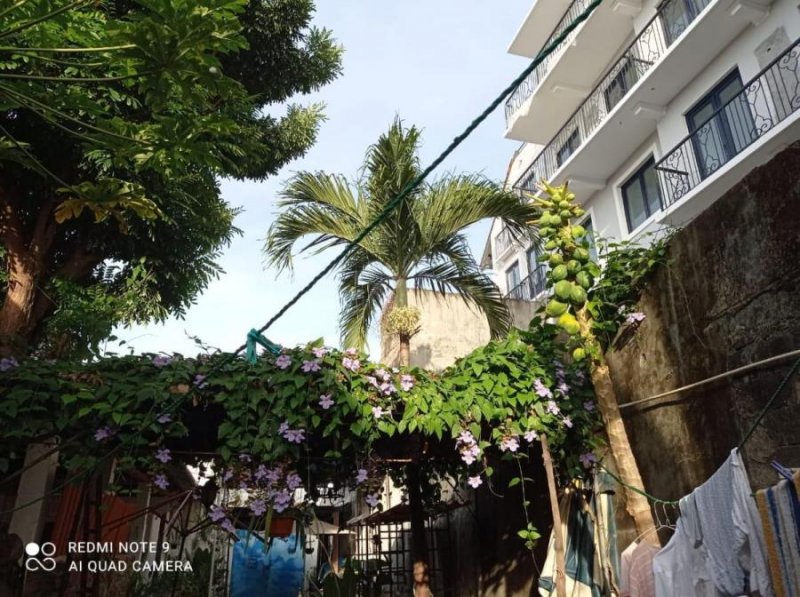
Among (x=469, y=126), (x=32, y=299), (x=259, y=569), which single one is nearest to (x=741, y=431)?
(x=469, y=126)

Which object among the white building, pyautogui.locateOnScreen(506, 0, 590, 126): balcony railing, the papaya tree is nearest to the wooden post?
the papaya tree

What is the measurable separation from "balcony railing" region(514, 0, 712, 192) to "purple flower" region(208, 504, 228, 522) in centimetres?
681

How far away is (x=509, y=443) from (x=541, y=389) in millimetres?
497

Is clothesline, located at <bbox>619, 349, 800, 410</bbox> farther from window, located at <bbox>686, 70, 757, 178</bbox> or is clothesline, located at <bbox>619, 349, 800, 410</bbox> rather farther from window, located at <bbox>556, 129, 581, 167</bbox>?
window, located at <bbox>556, 129, 581, 167</bbox>

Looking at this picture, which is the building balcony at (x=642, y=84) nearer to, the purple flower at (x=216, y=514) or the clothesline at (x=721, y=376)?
the clothesline at (x=721, y=376)

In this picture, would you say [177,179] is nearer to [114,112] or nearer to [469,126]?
[114,112]

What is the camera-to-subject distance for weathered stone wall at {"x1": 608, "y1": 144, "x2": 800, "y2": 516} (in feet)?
9.14

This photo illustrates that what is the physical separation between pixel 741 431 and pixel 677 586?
0.91 metres

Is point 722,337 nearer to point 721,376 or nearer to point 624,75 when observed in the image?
point 721,376

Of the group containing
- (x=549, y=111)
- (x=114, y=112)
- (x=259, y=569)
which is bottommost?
(x=259, y=569)

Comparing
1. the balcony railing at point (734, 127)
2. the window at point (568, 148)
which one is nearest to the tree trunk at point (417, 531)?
the balcony railing at point (734, 127)

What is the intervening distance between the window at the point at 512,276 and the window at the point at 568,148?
172 inches

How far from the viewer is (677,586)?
9.23ft

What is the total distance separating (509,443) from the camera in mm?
3986
